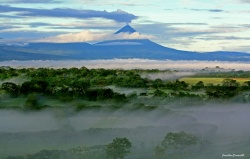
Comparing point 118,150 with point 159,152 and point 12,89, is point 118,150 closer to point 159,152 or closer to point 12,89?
point 159,152

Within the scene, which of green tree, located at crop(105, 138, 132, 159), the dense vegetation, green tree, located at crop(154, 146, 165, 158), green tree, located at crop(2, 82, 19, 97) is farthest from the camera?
the dense vegetation

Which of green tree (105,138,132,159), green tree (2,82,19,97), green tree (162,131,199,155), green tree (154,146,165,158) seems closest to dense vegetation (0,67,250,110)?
green tree (2,82,19,97)

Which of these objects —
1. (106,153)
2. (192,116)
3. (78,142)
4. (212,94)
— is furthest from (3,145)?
(212,94)

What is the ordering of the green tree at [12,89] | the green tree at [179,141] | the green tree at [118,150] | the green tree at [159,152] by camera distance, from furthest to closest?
the green tree at [12,89]
the green tree at [179,141]
the green tree at [159,152]
the green tree at [118,150]

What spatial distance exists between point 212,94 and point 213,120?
10.8 m

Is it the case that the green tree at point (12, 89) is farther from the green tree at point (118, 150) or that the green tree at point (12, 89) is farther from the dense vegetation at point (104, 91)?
the green tree at point (118, 150)

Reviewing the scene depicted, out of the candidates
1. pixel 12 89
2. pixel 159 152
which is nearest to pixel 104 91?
pixel 12 89

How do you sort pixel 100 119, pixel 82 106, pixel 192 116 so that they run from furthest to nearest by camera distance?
pixel 192 116 < pixel 82 106 < pixel 100 119

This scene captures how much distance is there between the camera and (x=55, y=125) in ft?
197

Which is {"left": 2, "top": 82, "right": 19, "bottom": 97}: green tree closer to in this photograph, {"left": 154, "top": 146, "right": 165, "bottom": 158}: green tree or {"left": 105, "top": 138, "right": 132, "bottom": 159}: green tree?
{"left": 105, "top": 138, "right": 132, "bottom": 159}: green tree

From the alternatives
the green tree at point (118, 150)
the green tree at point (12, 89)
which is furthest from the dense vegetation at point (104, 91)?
the green tree at point (118, 150)

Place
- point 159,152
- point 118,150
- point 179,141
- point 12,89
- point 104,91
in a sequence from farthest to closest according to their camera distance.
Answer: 1. point 104,91
2. point 12,89
3. point 179,141
4. point 159,152
5. point 118,150

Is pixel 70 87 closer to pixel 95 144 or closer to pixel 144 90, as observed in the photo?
pixel 144 90

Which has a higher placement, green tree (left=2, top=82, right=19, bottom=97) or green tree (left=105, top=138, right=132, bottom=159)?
green tree (left=2, top=82, right=19, bottom=97)
